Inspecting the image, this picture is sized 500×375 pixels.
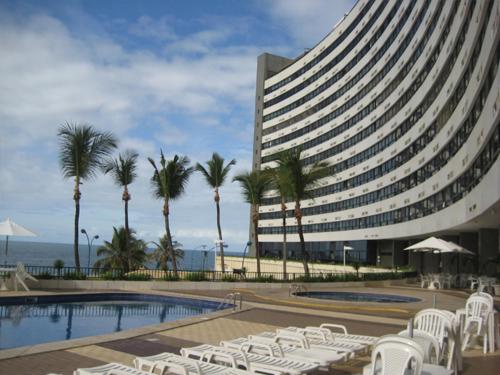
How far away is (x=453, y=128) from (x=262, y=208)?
2168 inches

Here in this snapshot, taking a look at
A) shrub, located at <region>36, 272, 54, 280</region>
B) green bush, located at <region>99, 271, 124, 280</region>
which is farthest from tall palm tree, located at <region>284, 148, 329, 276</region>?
shrub, located at <region>36, 272, 54, 280</region>

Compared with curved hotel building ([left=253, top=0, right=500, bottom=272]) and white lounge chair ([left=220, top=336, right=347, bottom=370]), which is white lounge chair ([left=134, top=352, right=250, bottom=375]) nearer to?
white lounge chair ([left=220, top=336, right=347, bottom=370])

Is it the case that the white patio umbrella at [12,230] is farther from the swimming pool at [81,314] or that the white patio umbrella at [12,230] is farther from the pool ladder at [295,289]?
the pool ladder at [295,289]

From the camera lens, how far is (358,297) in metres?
27.2

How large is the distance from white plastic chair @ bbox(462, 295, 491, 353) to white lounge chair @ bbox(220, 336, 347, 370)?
3848 mm

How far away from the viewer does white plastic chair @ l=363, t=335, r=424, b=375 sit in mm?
5304

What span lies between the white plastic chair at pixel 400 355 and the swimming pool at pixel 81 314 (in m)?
9.26

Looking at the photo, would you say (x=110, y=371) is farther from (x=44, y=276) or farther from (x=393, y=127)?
(x=393, y=127)

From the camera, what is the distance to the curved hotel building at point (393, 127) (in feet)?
89.3

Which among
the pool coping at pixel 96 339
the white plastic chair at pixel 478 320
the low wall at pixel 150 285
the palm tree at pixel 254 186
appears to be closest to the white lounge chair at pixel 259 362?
the pool coping at pixel 96 339

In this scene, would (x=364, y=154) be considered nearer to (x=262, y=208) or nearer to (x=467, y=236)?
(x=467, y=236)

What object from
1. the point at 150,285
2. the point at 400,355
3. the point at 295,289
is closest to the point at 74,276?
the point at 150,285

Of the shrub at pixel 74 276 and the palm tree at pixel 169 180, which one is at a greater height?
the palm tree at pixel 169 180

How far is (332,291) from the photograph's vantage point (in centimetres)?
2845
